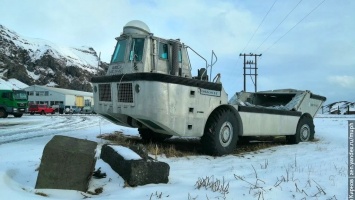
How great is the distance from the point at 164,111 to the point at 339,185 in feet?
11.2

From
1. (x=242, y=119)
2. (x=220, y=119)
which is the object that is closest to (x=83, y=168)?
(x=220, y=119)

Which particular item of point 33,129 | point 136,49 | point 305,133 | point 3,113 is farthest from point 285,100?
point 3,113

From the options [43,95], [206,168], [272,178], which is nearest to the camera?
[272,178]

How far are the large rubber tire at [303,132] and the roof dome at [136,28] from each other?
5676 millimetres

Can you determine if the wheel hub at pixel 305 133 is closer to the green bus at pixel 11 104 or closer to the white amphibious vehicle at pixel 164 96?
the white amphibious vehicle at pixel 164 96

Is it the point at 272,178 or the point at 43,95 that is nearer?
the point at 272,178

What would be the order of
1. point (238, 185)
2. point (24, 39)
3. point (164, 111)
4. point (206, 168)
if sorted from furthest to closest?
point (24, 39)
point (164, 111)
point (206, 168)
point (238, 185)

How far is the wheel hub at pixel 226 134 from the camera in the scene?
315 inches

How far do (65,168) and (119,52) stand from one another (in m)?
4.03

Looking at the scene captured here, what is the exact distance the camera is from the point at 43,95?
75250 millimetres

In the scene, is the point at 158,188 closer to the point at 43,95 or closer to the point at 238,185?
the point at 238,185

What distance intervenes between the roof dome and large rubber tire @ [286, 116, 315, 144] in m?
5.68

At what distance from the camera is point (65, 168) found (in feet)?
14.5

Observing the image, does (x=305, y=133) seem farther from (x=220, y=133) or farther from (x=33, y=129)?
(x=33, y=129)
